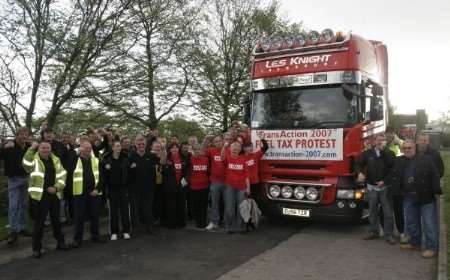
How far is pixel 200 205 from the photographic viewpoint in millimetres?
8531

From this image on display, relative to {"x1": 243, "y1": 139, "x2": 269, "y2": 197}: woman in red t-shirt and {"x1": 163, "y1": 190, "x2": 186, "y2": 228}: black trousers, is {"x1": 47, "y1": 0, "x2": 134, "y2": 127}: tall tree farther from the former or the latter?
{"x1": 243, "y1": 139, "x2": 269, "y2": 197}: woman in red t-shirt

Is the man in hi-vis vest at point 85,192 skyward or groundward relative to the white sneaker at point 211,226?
skyward

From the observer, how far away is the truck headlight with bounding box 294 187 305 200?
7.72m

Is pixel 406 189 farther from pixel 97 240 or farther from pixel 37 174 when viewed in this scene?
pixel 37 174

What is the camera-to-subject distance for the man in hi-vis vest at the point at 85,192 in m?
6.90

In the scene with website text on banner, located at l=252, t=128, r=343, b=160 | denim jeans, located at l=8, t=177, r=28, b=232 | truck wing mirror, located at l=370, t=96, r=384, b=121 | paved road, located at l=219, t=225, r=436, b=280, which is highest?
truck wing mirror, located at l=370, t=96, r=384, b=121

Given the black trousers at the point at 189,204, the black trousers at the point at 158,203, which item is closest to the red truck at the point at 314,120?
the black trousers at the point at 189,204

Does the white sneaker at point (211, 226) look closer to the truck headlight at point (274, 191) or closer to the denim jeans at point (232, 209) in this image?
the denim jeans at point (232, 209)

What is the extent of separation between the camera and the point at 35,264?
5.91 m

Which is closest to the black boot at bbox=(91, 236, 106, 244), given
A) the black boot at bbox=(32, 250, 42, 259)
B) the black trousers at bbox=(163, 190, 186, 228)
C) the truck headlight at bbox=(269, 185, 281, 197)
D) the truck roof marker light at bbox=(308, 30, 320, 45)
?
the black boot at bbox=(32, 250, 42, 259)

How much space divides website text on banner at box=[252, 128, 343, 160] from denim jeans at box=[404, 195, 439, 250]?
1446mm

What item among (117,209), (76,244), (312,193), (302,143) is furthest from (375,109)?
(76,244)


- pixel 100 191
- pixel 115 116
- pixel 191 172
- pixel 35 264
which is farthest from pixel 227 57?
pixel 35 264

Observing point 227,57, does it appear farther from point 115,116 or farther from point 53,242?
point 53,242
